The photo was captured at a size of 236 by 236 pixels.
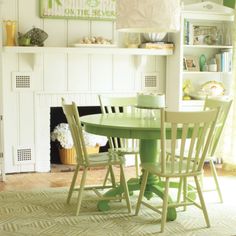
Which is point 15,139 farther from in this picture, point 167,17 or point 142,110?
point 167,17

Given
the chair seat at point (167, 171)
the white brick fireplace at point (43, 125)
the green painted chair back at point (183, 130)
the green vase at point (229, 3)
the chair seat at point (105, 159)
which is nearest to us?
the green painted chair back at point (183, 130)

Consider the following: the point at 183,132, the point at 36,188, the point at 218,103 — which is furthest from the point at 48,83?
the point at 183,132

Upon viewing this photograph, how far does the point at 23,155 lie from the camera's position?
16.7ft

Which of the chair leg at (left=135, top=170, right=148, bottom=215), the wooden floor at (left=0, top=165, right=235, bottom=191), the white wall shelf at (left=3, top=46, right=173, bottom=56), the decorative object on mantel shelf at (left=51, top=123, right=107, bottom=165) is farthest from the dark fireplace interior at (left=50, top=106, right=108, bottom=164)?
the chair leg at (left=135, top=170, right=148, bottom=215)

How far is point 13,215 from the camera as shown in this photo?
3.63m

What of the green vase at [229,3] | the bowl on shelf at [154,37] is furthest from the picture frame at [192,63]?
the green vase at [229,3]

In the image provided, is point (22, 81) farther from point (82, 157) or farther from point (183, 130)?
point (183, 130)

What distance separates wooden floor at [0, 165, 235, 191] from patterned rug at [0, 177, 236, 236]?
1.28 feet

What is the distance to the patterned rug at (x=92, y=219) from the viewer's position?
3.28 m

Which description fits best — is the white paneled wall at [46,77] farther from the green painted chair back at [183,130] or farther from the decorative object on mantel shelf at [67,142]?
the green painted chair back at [183,130]

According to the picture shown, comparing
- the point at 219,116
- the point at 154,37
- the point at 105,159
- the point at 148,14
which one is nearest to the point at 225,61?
the point at 154,37

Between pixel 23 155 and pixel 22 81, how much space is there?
0.83m

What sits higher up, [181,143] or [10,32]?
[10,32]

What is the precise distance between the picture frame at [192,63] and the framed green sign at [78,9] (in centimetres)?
107
